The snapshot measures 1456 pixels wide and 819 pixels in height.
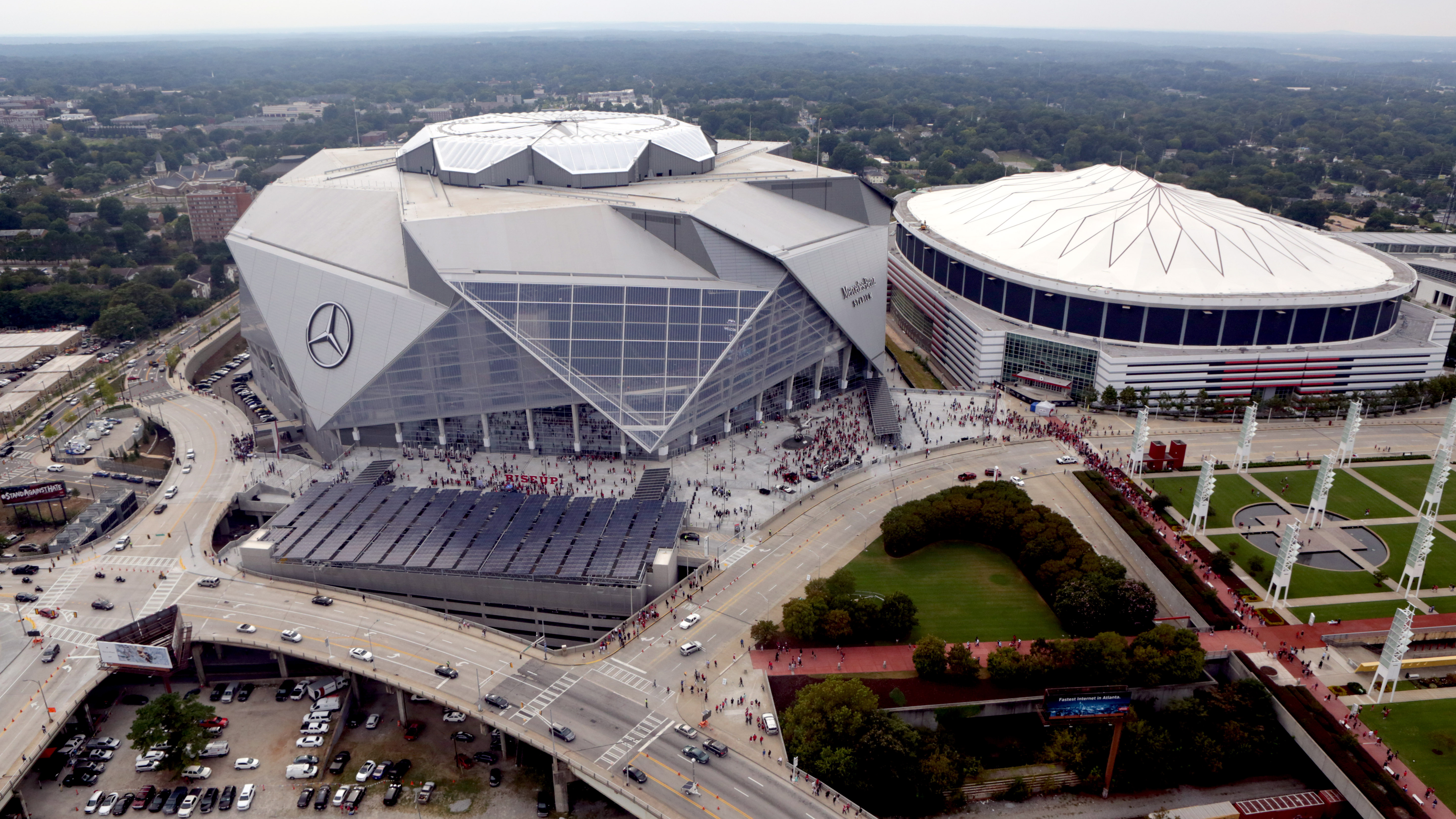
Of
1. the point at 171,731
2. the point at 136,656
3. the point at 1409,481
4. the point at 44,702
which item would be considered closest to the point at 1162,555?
the point at 1409,481

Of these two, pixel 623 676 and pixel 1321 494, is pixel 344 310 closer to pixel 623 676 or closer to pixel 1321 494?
pixel 623 676

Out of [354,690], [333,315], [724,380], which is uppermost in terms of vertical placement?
[333,315]

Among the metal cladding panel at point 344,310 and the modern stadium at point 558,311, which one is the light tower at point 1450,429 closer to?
the modern stadium at point 558,311

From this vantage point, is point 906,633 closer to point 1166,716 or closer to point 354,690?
point 1166,716

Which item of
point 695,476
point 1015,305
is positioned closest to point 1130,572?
point 695,476

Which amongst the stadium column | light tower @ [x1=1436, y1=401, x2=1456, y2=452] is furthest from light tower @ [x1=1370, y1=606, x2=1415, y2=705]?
the stadium column

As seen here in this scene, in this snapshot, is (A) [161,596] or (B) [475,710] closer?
(B) [475,710]
